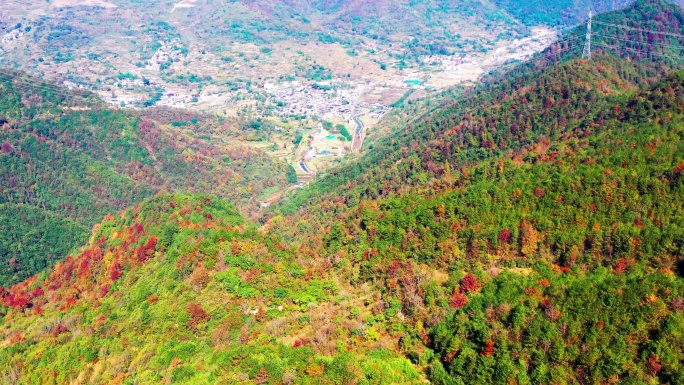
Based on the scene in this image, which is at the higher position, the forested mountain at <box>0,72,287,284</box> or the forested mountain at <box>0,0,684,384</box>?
the forested mountain at <box>0,0,684,384</box>

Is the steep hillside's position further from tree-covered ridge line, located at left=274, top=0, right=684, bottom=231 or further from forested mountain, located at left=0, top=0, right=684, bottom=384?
tree-covered ridge line, located at left=274, top=0, right=684, bottom=231

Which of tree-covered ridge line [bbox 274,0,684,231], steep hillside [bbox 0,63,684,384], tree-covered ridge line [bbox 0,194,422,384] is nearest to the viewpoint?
steep hillside [bbox 0,63,684,384]

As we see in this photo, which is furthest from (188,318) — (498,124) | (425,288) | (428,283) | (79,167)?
(79,167)

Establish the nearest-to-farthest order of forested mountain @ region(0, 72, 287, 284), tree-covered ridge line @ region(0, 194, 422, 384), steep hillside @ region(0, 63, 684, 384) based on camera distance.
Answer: steep hillside @ region(0, 63, 684, 384) < tree-covered ridge line @ region(0, 194, 422, 384) < forested mountain @ region(0, 72, 287, 284)

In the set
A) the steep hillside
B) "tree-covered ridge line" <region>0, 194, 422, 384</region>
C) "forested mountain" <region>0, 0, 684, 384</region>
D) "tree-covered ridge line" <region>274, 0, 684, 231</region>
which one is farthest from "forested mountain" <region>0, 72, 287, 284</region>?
"tree-covered ridge line" <region>274, 0, 684, 231</region>

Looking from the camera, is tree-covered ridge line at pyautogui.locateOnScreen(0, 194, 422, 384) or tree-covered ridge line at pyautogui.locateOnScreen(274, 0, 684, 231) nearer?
tree-covered ridge line at pyautogui.locateOnScreen(0, 194, 422, 384)
